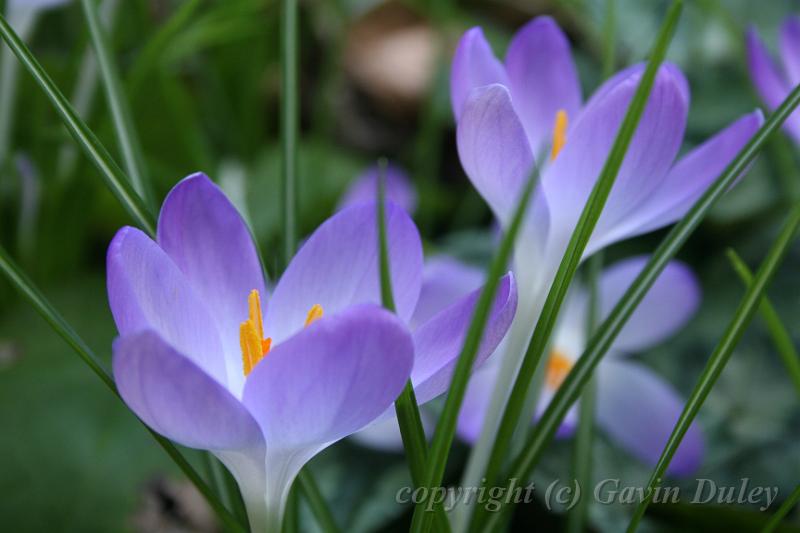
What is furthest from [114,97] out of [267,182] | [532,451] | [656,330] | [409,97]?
[409,97]

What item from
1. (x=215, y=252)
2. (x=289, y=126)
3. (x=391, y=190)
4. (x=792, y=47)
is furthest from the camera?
(x=391, y=190)

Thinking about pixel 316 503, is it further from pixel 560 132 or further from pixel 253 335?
pixel 560 132

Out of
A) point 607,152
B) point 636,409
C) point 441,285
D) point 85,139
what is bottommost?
point 636,409

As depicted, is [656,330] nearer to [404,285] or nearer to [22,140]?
[404,285]

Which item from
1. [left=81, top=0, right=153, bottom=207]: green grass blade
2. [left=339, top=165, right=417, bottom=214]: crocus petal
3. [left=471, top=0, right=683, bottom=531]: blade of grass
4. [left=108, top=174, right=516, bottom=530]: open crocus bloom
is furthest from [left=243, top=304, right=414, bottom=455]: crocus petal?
[left=339, top=165, right=417, bottom=214]: crocus petal

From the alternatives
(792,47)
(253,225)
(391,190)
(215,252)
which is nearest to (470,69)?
(215,252)

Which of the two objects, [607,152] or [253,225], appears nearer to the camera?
[607,152]

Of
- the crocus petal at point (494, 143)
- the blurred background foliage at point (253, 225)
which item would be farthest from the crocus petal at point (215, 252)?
the blurred background foliage at point (253, 225)

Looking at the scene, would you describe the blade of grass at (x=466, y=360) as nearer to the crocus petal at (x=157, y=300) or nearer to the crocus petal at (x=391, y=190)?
the crocus petal at (x=157, y=300)
